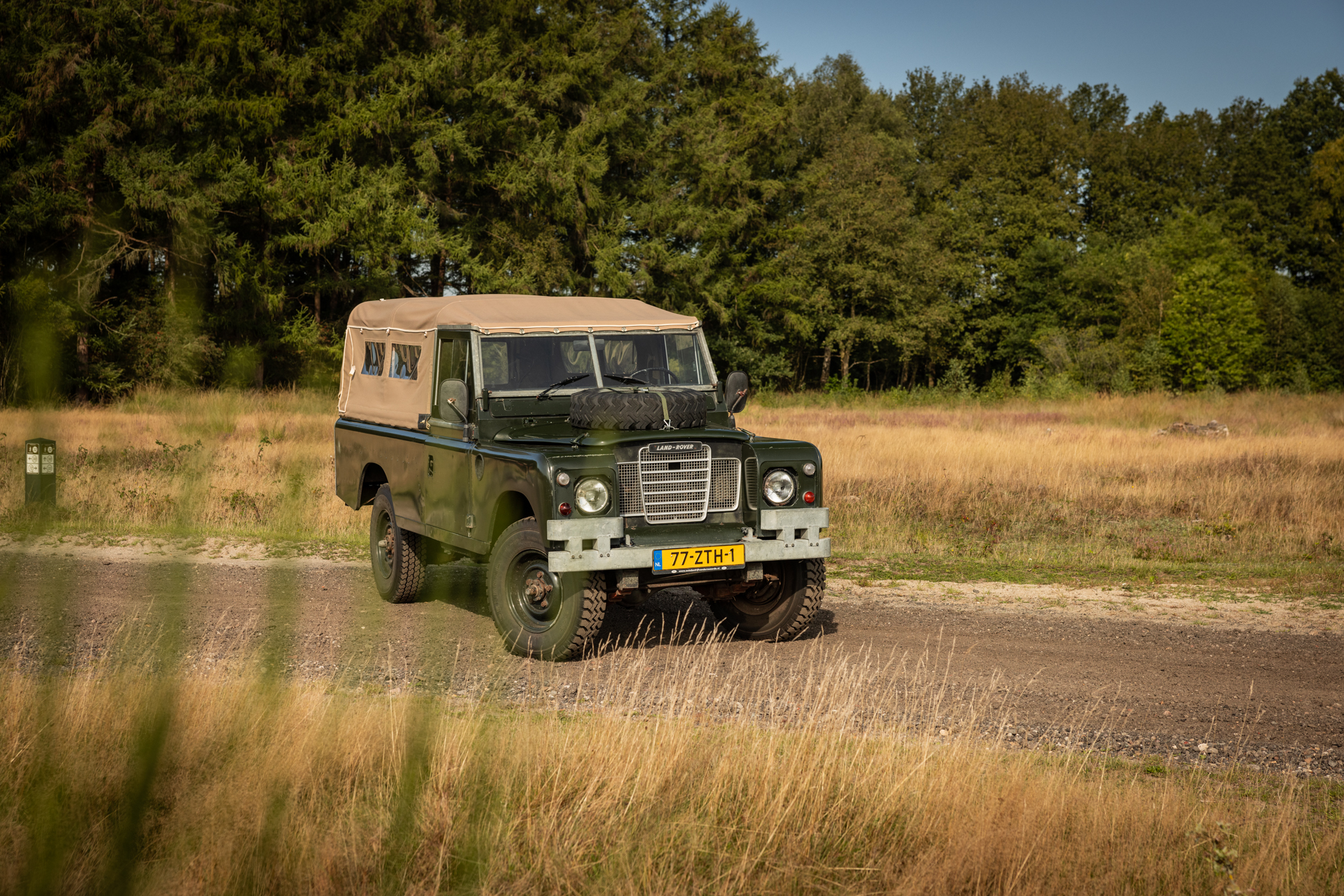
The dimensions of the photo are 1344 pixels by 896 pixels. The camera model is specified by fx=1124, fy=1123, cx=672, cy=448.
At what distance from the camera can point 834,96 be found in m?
67.0

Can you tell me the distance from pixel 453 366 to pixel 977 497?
10.1 meters

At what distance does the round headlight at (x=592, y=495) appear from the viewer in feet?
24.9

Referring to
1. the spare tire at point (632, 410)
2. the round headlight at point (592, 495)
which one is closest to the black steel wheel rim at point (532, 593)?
the round headlight at point (592, 495)

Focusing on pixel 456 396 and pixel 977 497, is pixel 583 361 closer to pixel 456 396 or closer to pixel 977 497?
pixel 456 396

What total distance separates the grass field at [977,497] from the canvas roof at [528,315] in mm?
1907

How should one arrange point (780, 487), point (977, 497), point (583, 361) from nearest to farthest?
point (780, 487)
point (583, 361)
point (977, 497)

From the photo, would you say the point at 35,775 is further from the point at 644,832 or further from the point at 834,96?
the point at 834,96

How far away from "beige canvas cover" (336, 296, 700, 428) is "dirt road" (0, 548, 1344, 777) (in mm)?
1864

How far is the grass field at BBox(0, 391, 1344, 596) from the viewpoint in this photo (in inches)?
502

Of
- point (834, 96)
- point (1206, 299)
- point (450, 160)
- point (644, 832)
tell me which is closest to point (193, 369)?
point (644, 832)

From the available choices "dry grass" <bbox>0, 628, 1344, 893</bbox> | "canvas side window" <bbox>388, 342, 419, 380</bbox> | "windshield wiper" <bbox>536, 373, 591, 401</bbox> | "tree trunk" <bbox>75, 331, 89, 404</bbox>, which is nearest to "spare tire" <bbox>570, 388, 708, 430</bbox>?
"windshield wiper" <bbox>536, 373, 591, 401</bbox>

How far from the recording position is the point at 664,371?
9.55 metres

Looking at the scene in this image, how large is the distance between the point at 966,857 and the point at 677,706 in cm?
267

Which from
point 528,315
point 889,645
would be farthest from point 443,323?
point 889,645
